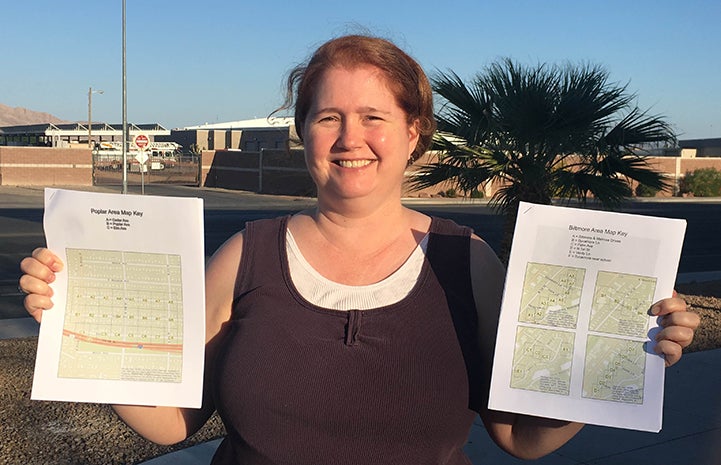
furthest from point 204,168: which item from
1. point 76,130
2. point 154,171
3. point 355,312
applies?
point 355,312

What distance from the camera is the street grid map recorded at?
2020 mm

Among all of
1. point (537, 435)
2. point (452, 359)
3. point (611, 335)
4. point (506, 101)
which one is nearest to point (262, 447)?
point (452, 359)

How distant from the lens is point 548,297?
2049 mm

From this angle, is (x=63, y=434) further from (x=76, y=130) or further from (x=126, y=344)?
(x=76, y=130)

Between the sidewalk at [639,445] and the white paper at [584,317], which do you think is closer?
the white paper at [584,317]

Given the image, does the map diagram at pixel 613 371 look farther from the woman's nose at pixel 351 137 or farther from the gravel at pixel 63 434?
the gravel at pixel 63 434

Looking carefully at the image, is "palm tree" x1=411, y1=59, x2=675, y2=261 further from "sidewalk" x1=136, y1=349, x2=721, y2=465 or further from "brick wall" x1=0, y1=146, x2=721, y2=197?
"brick wall" x1=0, y1=146, x2=721, y2=197

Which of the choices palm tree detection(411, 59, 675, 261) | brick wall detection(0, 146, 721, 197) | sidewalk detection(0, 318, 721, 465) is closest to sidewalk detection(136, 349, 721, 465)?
sidewalk detection(0, 318, 721, 465)

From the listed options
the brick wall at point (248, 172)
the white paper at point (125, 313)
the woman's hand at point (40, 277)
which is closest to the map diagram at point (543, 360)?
the white paper at point (125, 313)

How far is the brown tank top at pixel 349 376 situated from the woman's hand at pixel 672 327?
0.43 meters

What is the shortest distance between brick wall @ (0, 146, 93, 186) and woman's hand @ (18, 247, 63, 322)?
1847 inches

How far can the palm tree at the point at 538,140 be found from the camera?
9.34m

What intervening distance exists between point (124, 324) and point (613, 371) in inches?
44.9

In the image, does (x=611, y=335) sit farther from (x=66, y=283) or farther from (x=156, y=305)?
(x=66, y=283)
